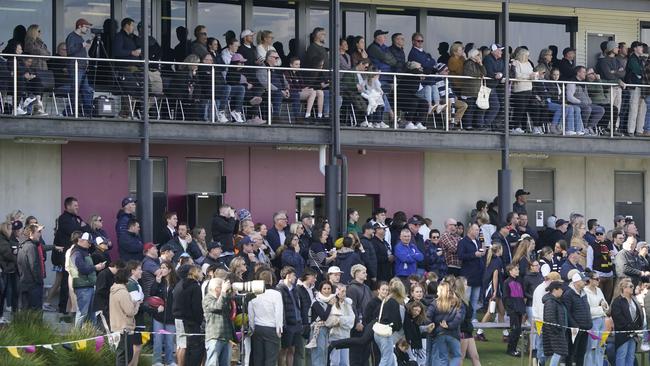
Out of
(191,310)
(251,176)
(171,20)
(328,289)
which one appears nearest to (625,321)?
(328,289)

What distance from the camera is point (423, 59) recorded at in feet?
101

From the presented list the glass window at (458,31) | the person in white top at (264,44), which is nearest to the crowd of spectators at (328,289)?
the person in white top at (264,44)

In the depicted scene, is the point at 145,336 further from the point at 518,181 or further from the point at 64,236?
the point at 518,181

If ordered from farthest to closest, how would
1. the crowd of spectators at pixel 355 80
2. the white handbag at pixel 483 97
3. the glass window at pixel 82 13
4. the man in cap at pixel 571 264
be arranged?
the white handbag at pixel 483 97 < the glass window at pixel 82 13 < the crowd of spectators at pixel 355 80 < the man in cap at pixel 571 264

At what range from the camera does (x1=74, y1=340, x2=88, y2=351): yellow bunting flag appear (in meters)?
21.5

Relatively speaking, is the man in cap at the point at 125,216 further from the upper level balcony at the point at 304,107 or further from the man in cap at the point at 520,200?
the man in cap at the point at 520,200

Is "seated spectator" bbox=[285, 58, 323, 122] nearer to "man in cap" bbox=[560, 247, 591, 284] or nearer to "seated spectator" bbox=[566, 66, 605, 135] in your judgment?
"seated spectator" bbox=[566, 66, 605, 135]

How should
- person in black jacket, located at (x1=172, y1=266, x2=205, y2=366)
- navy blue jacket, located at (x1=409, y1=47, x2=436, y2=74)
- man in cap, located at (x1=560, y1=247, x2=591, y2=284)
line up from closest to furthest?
person in black jacket, located at (x1=172, y1=266, x2=205, y2=366), man in cap, located at (x1=560, y1=247, x2=591, y2=284), navy blue jacket, located at (x1=409, y1=47, x2=436, y2=74)

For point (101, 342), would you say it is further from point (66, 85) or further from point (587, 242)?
point (587, 242)

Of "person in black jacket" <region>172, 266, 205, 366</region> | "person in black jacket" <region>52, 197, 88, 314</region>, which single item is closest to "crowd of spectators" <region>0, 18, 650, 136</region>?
"person in black jacket" <region>52, 197, 88, 314</region>

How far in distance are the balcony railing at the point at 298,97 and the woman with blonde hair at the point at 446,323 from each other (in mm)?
7414

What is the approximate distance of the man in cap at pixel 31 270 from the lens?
2452 centimetres

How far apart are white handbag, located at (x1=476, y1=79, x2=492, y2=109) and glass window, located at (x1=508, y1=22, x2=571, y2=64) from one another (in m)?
3.72

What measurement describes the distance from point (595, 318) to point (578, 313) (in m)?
0.57
